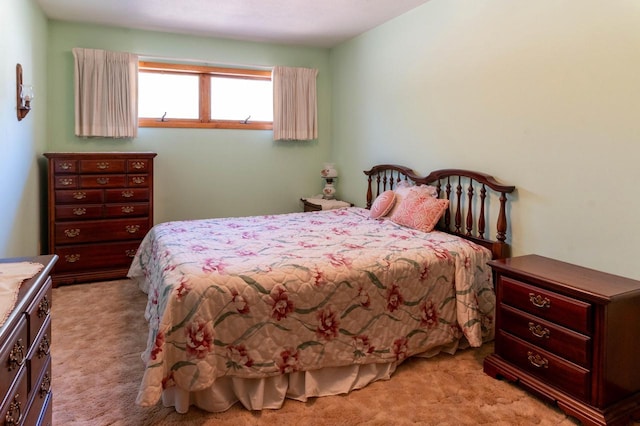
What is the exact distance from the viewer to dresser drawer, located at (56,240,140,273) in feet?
12.5

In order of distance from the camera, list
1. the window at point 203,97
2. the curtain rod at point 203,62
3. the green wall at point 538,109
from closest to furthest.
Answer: the green wall at point 538,109
the curtain rod at point 203,62
the window at point 203,97

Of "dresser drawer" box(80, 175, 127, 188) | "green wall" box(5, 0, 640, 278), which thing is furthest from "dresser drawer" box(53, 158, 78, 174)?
"green wall" box(5, 0, 640, 278)

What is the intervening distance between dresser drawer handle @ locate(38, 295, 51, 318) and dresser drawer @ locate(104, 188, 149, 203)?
266cm

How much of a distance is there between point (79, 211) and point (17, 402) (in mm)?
3080

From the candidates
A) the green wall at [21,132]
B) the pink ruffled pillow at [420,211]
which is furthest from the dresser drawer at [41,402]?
the pink ruffled pillow at [420,211]

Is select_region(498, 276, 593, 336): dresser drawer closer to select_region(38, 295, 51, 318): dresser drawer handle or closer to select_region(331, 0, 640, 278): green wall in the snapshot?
select_region(331, 0, 640, 278): green wall

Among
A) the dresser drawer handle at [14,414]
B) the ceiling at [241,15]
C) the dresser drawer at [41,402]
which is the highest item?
the ceiling at [241,15]

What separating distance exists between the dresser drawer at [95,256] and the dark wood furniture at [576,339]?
10.8ft

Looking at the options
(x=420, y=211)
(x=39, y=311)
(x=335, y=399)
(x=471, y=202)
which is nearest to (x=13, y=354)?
(x=39, y=311)

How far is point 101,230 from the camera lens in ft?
12.8

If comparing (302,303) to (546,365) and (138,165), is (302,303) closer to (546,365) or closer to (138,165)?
(546,365)

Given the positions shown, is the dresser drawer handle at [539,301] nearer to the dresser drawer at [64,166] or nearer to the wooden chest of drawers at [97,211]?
the wooden chest of drawers at [97,211]

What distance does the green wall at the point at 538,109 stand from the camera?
2150mm

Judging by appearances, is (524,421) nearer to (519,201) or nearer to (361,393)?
(361,393)
